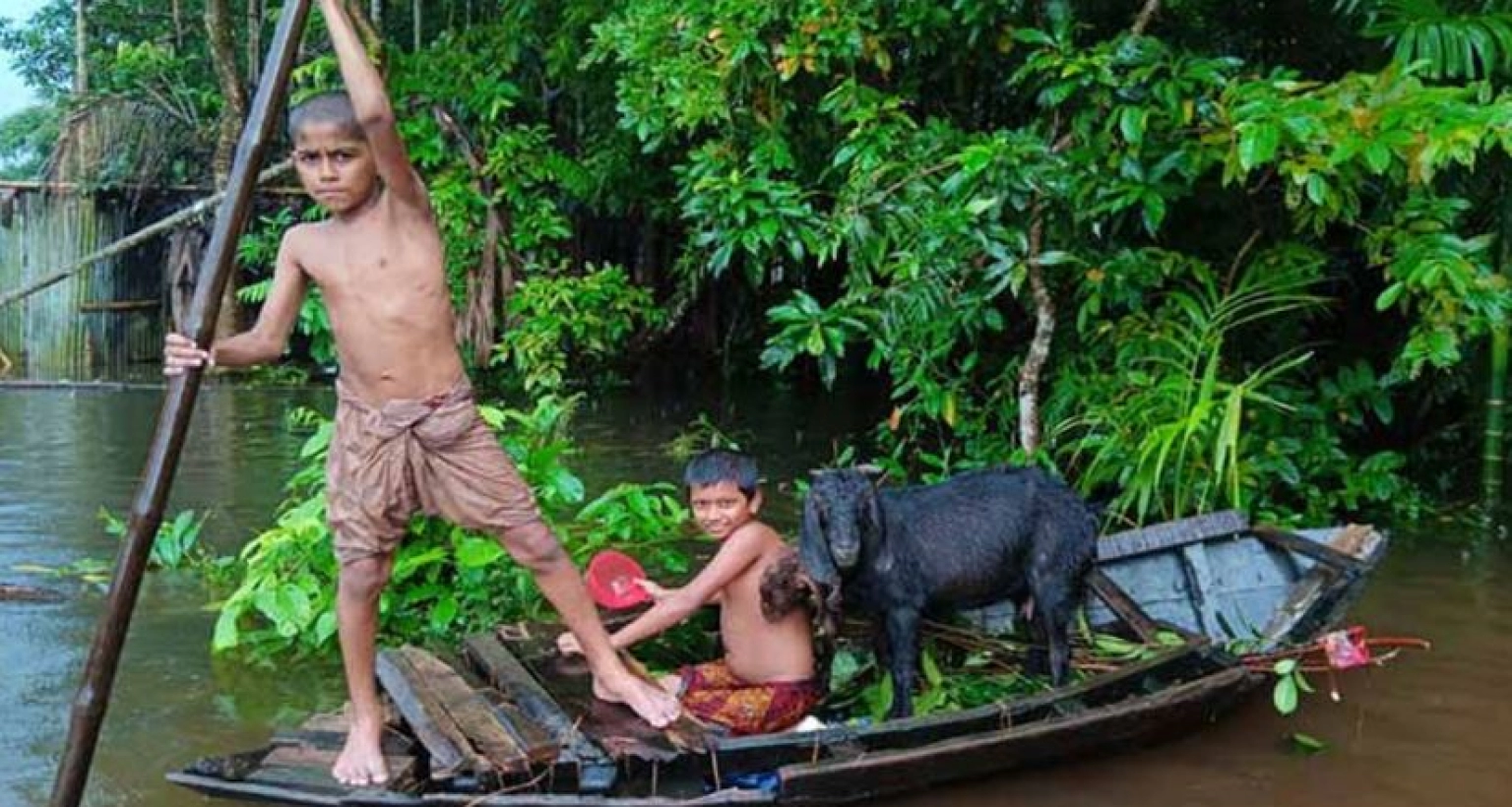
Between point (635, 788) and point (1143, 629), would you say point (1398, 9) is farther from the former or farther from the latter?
point (635, 788)

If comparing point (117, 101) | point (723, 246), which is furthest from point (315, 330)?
point (723, 246)

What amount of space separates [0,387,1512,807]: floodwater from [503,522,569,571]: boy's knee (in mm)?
1172

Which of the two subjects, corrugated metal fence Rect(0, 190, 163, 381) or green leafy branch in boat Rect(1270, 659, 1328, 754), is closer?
green leafy branch in boat Rect(1270, 659, 1328, 754)

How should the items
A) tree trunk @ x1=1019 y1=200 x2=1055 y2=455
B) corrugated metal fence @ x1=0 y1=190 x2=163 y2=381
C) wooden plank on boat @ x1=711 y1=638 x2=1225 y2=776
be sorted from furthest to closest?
corrugated metal fence @ x1=0 y1=190 x2=163 y2=381 → tree trunk @ x1=1019 y1=200 x2=1055 y2=455 → wooden plank on boat @ x1=711 y1=638 x2=1225 y2=776

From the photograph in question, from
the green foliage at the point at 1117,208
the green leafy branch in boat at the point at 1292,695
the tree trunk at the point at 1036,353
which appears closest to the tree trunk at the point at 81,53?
the green foliage at the point at 1117,208

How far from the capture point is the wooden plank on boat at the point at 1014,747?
401 cm

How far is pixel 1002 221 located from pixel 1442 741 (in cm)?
286

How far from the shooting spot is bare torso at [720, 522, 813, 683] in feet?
14.8

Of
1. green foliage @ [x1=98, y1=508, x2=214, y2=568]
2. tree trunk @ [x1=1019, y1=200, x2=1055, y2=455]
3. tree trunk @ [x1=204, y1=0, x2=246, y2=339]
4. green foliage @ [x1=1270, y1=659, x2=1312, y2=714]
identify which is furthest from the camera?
tree trunk @ [x1=204, y1=0, x2=246, y2=339]

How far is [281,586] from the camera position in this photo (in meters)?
5.45

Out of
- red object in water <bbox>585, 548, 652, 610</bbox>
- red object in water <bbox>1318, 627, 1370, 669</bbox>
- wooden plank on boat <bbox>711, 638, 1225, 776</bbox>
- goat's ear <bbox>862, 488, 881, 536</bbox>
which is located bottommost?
wooden plank on boat <bbox>711, 638, 1225, 776</bbox>

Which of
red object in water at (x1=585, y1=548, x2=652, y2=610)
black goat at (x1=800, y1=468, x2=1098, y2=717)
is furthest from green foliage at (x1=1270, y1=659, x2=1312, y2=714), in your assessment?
red object in water at (x1=585, y1=548, x2=652, y2=610)

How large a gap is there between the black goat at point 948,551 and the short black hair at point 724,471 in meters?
0.19

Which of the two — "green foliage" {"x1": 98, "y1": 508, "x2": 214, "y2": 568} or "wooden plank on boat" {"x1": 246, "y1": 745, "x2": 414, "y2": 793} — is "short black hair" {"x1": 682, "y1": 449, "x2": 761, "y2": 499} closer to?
"wooden plank on boat" {"x1": 246, "y1": 745, "x2": 414, "y2": 793}
